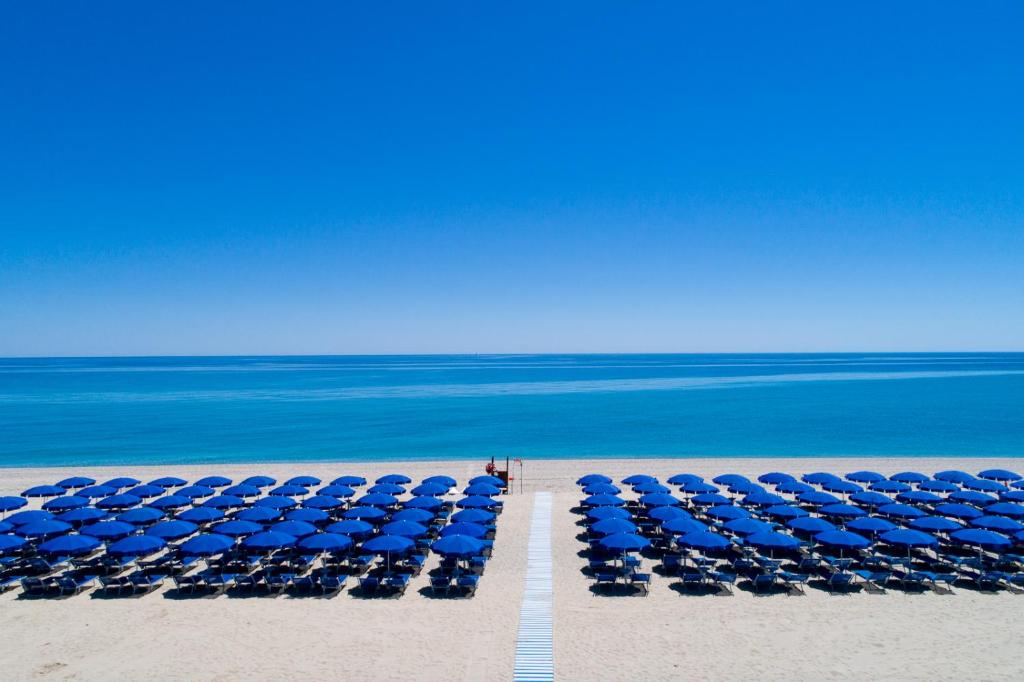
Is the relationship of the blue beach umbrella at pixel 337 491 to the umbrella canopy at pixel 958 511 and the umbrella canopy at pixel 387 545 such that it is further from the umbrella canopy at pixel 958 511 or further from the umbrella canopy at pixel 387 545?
the umbrella canopy at pixel 958 511

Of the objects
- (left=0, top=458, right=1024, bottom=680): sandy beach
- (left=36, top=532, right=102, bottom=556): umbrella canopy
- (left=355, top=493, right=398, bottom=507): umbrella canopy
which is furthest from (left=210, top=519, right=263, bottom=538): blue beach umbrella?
(left=355, top=493, right=398, bottom=507): umbrella canopy

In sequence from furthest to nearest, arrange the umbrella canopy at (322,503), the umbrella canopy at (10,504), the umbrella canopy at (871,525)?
1. the umbrella canopy at (322,503)
2. the umbrella canopy at (10,504)
3. the umbrella canopy at (871,525)

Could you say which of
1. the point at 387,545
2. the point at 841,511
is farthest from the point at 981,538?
the point at 387,545

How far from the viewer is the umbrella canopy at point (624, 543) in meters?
13.8

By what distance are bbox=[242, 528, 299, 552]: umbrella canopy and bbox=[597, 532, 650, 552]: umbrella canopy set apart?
7.13 meters

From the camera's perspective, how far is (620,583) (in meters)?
14.0

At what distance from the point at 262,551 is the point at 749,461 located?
24.2 m

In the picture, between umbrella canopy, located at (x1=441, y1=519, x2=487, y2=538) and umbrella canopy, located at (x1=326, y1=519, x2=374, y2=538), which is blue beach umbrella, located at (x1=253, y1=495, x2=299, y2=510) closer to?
umbrella canopy, located at (x1=326, y1=519, x2=374, y2=538)

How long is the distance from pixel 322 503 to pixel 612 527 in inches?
358

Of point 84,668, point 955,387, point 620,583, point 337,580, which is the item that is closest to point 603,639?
point 620,583

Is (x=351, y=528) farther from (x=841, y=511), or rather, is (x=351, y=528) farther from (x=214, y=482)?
(x=841, y=511)

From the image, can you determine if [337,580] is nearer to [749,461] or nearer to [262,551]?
[262,551]

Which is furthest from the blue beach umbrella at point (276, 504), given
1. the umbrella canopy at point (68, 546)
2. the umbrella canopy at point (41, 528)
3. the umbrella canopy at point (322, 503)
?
the umbrella canopy at point (41, 528)

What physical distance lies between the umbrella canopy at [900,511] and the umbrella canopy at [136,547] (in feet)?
60.8
